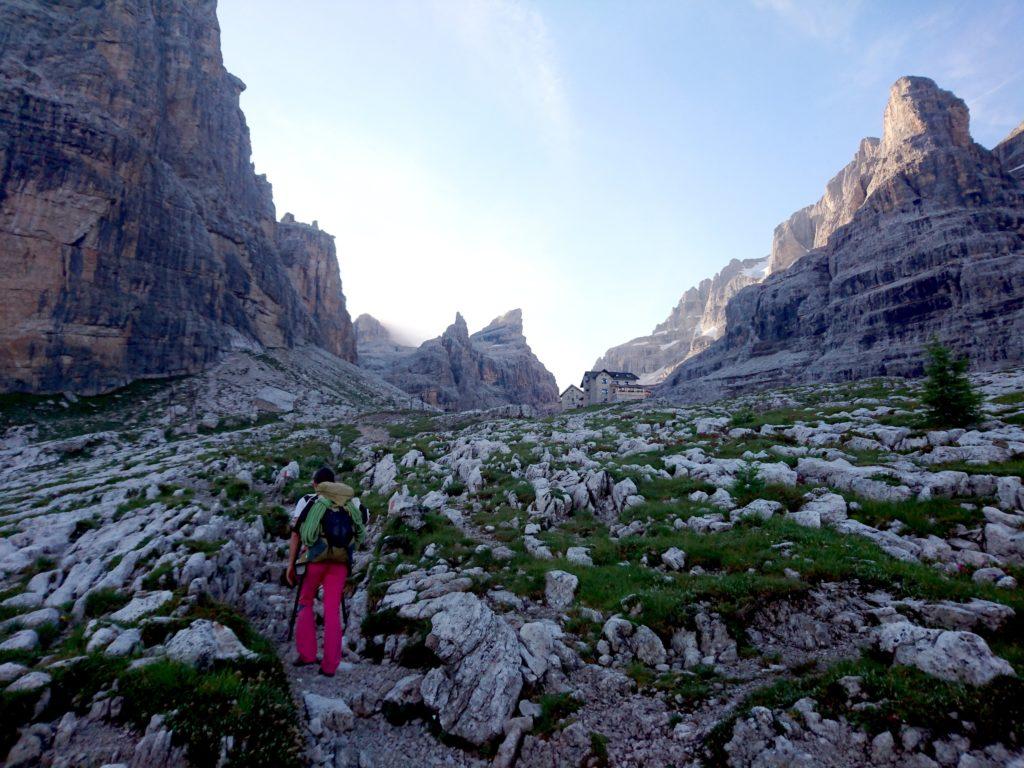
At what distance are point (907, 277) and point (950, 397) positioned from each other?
109 meters

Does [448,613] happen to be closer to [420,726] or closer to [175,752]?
[420,726]

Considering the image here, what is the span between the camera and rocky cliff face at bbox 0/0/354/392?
161 feet

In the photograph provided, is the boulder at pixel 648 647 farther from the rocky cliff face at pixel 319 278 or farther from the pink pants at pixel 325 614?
the rocky cliff face at pixel 319 278

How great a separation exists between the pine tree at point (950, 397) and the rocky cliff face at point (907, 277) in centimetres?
8688

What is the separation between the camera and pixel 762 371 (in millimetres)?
108938

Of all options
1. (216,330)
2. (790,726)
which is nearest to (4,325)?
(216,330)

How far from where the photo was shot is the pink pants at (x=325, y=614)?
8.00 m

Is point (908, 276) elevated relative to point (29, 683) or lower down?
elevated

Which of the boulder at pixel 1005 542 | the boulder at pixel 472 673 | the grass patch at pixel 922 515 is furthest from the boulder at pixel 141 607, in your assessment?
the boulder at pixel 1005 542

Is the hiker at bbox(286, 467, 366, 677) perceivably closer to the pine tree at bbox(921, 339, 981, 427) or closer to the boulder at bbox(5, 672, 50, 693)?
the boulder at bbox(5, 672, 50, 693)

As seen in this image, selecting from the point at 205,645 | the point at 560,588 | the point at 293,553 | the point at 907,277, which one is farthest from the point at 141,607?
the point at 907,277

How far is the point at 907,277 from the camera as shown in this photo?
9812 centimetres

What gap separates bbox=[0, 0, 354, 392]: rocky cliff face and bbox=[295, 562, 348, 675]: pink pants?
5972 cm

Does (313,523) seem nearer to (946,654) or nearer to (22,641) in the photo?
(22,641)
